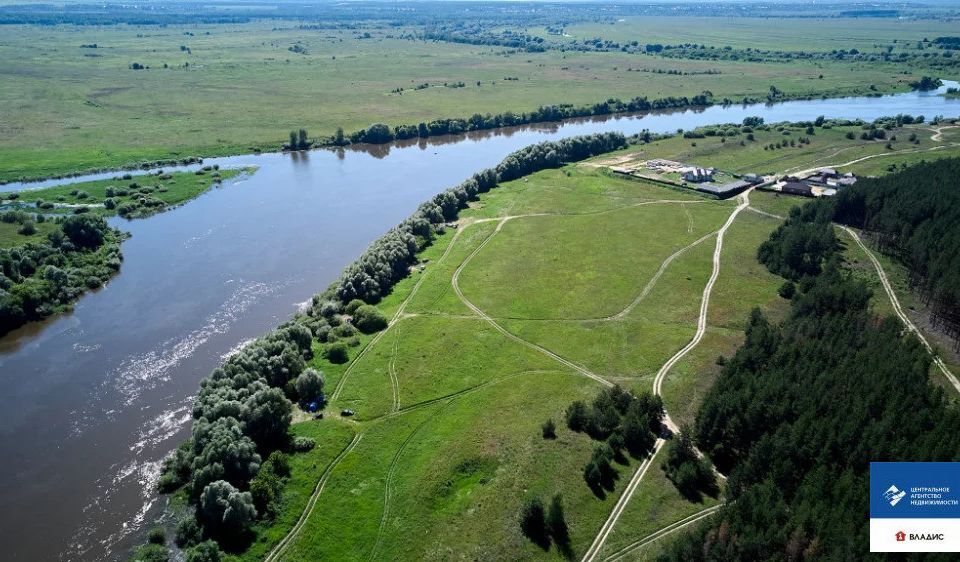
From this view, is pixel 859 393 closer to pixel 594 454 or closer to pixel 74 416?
pixel 594 454

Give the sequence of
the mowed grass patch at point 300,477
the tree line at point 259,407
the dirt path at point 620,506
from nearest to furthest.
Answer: the dirt path at point 620,506 < the mowed grass patch at point 300,477 < the tree line at point 259,407

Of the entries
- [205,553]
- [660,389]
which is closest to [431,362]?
[660,389]

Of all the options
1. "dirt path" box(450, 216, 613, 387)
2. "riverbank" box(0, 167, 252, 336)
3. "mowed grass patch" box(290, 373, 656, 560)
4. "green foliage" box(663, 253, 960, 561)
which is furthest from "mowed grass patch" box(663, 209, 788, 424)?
"riverbank" box(0, 167, 252, 336)

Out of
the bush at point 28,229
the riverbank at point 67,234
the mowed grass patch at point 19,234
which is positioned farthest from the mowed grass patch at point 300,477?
the bush at point 28,229

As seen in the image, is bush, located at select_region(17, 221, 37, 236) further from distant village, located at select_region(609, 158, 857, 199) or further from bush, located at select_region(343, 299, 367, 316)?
distant village, located at select_region(609, 158, 857, 199)

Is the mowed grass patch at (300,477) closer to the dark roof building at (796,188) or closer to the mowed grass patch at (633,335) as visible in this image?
the mowed grass patch at (633,335)

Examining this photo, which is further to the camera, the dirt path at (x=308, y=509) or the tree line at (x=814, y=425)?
the dirt path at (x=308, y=509)

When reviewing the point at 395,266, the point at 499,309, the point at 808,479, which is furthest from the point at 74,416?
the point at 808,479
